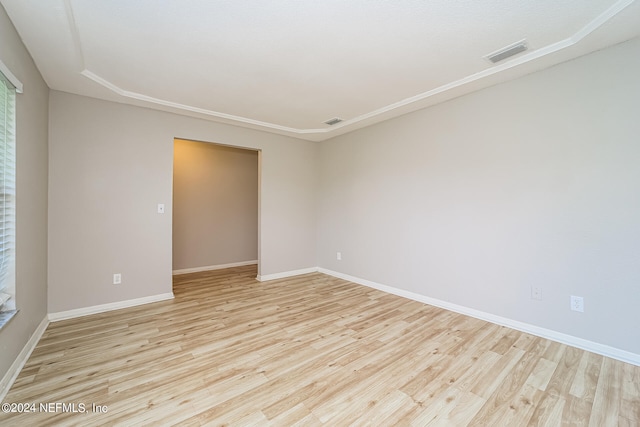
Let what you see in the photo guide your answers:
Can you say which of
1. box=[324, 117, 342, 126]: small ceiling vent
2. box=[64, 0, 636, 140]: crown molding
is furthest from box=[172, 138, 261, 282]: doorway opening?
box=[324, 117, 342, 126]: small ceiling vent

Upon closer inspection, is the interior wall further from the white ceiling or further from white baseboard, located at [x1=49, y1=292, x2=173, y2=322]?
the white ceiling

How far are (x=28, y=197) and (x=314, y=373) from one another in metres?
2.79

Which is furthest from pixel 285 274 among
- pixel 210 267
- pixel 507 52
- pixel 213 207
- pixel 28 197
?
pixel 507 52

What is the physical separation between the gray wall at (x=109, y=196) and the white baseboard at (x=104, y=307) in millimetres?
49

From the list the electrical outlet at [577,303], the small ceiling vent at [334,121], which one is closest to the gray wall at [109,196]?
the small ceiling vent at [334,121]

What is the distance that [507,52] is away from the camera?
7.36 feet

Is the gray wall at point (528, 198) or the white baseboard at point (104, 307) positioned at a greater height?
the gray wall at point (528, 198)

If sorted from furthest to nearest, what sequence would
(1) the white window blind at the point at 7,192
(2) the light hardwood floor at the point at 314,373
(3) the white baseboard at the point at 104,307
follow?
(3) the white baseboard at the point at 104,307 → (1) the white window blind at the point at 7,192 → (2) the light hardwood floor at the point at 314,373

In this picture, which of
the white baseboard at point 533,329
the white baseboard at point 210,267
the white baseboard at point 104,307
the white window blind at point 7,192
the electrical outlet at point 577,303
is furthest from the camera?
the white baseboard at point 210,267

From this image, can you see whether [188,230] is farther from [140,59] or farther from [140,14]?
[140,14]

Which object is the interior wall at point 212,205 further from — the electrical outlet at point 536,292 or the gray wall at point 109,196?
the electrical outlet at point 536,292

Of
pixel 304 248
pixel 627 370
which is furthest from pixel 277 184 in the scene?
pixel 627 370

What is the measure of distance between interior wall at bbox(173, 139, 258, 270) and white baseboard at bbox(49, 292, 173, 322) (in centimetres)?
149

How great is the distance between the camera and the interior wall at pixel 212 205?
16.0 feet
